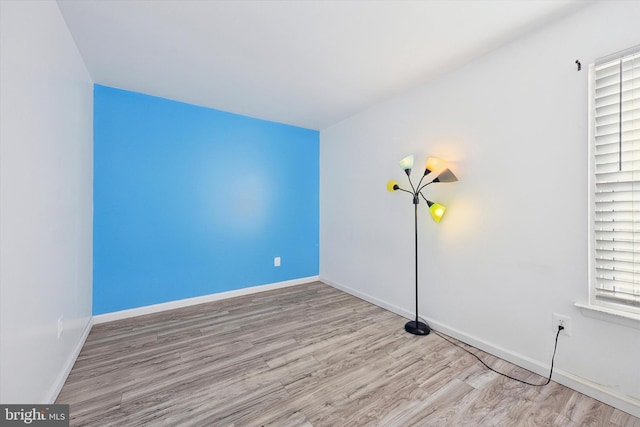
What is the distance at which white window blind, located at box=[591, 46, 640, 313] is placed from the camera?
131 cm

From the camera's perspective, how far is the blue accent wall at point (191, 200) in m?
2.41

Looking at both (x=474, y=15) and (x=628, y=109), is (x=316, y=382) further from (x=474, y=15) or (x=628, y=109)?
(x=474, y=15)

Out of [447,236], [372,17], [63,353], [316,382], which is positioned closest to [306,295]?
[316,382]

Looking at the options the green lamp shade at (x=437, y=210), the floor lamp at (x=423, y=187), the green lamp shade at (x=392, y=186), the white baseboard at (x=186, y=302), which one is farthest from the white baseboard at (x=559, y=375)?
the white baseboard at (x=186, y=302)

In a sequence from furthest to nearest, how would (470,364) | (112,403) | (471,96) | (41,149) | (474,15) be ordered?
(471,96), (470,364), (474,15), (112,403), (41,149)

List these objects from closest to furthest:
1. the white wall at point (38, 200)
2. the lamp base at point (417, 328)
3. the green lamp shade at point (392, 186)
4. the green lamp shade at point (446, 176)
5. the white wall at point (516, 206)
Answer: the white wall at point (38, 200) → the white wall at point (516, 206) → the green lamp shade at point (446, 176) → the lamp base at point (417, 328) → the green lamp shade at point (392, 186)

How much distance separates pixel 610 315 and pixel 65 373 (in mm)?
3292

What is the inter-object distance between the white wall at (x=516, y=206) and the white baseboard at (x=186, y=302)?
4.81ft

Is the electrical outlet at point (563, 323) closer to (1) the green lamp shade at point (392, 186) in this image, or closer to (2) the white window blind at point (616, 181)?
(2) the white window blind at point (616, 181)

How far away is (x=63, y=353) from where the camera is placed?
156cm

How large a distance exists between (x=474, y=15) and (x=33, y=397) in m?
3.17

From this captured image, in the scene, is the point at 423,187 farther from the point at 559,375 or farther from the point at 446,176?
the point at 559,375

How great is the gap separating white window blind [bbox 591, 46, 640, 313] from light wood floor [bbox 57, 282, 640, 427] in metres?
0.68

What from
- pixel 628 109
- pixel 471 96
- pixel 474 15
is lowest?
pixel 628 109
